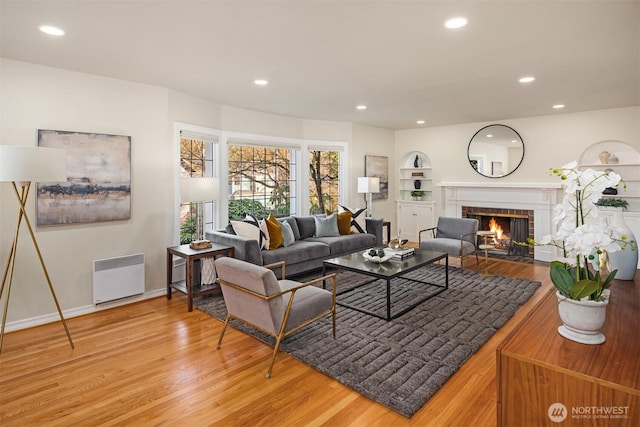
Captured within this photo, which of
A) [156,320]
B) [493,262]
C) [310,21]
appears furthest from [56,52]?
[493,262]

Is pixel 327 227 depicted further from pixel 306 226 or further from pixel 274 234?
pixel 274 234

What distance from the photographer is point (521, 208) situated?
6520 mm

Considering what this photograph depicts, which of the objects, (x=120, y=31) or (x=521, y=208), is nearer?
(x=120, y=31)

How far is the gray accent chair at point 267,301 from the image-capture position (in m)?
2.68

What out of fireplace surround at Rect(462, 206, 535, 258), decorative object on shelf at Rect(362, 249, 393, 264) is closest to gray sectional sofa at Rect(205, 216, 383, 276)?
decorative object on shelf at Rect(362, 249, 393, 264)

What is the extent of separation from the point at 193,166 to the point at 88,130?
140cm

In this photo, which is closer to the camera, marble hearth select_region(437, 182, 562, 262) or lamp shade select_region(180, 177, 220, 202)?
lamp shade select_region(180, 177, 220, 202)

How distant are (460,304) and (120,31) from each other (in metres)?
4.09

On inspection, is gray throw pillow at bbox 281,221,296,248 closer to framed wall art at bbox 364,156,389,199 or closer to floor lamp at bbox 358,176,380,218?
floor lamp at bbox 358,176,380,218

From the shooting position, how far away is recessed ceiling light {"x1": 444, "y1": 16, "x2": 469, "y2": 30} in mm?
2549

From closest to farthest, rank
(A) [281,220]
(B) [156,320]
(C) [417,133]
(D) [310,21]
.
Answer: (D) [310,21] < (B) [156,320] < (A) [281,220] < (C) [417,133]

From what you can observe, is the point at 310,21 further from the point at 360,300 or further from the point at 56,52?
the point at 360,300

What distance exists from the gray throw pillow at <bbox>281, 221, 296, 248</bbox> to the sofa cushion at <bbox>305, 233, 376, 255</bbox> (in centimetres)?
44

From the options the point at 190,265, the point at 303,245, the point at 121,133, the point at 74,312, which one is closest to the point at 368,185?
the point at 303,245
